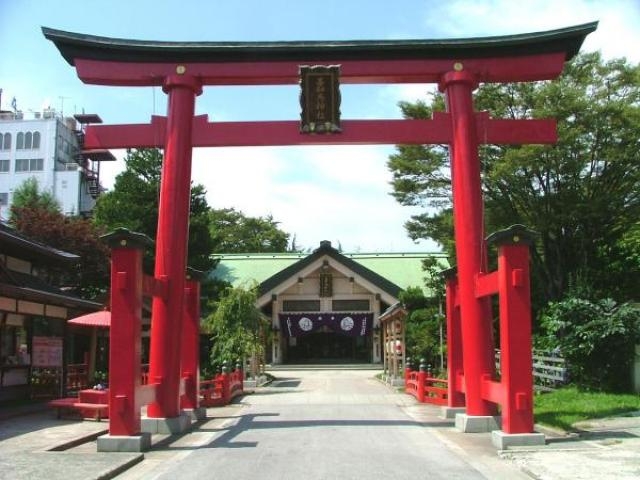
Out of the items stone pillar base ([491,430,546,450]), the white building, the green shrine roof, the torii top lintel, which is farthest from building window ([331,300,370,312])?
the white building

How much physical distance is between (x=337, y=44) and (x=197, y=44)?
2.97 meters

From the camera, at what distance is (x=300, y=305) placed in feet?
136

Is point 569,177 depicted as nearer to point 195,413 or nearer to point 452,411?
point 452,411

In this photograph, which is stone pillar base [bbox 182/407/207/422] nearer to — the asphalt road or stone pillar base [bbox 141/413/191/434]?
the asphalt road

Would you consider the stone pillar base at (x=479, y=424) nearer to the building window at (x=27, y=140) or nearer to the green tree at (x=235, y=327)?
the green tree at (x=235, y=327)

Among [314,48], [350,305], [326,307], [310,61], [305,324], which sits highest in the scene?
[314,48]

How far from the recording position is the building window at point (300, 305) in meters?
41.3

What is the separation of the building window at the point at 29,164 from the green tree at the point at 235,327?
2046 inches

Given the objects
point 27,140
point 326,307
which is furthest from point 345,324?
point 27,140

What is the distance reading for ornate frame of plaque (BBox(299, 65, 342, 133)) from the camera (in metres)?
13.9

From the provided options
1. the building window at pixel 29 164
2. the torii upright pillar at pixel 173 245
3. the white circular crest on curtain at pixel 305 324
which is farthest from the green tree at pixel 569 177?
the building window at pixel 29 164

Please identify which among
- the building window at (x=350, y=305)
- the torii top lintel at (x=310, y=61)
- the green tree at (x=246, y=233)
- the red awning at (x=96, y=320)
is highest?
the green tree at (x=246, y=233)

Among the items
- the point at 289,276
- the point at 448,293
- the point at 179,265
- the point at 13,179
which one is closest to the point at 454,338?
the point at 448,293

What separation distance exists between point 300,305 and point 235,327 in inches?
688
